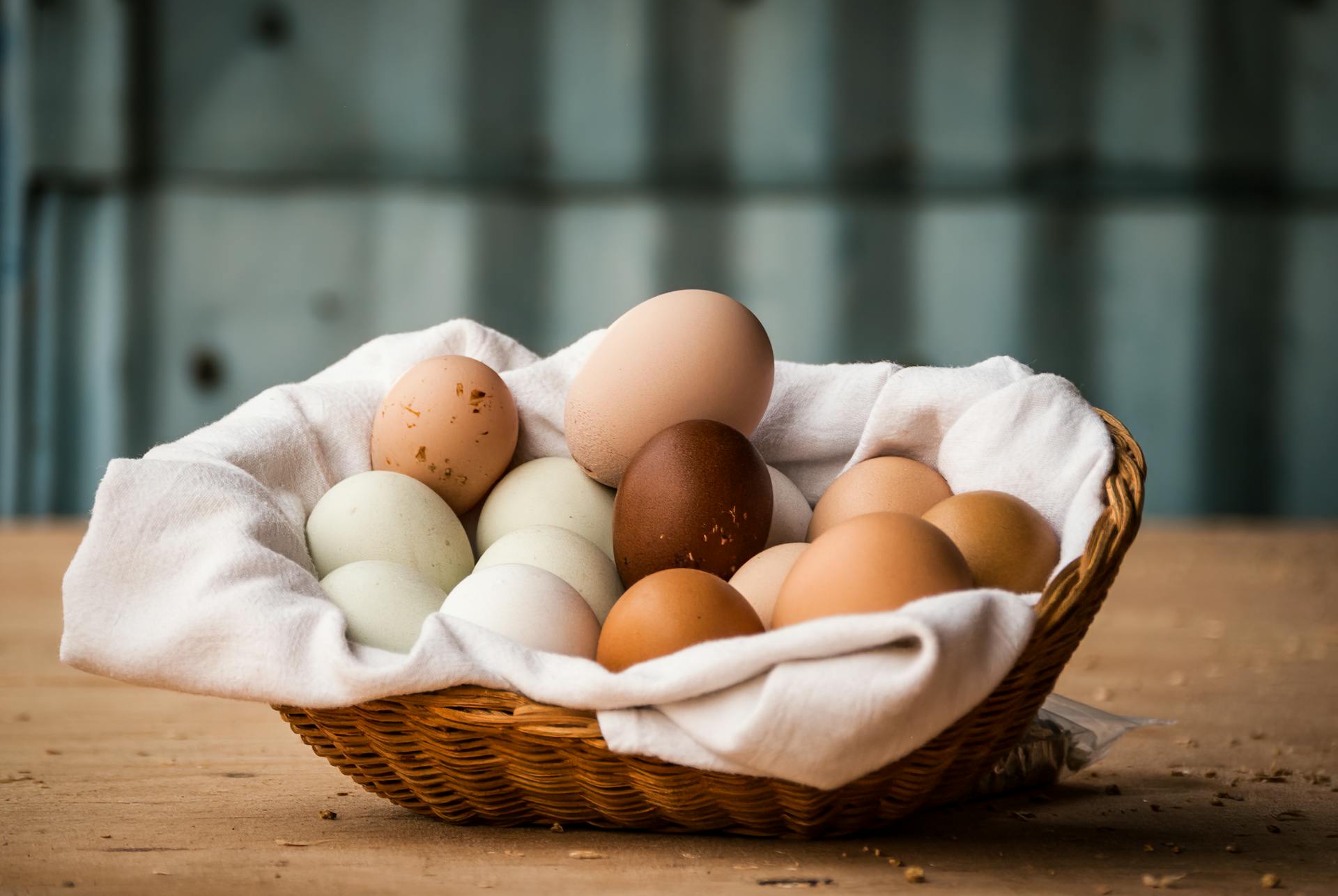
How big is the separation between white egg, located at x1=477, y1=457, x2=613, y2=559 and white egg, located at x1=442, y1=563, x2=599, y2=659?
15 cm

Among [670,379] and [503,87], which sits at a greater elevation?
[503,87]

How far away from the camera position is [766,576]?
0.87 meters

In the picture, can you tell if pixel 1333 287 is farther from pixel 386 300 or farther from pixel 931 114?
pixel 386 300

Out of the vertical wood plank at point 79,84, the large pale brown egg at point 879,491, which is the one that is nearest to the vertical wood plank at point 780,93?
the vertical wood plank at point 79,84

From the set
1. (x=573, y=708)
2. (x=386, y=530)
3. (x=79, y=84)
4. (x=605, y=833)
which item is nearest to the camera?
(x=573, y=708)

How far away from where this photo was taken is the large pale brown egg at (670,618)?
76 cm

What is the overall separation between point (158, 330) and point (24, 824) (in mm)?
2889

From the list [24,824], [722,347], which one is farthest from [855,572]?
[24,824]

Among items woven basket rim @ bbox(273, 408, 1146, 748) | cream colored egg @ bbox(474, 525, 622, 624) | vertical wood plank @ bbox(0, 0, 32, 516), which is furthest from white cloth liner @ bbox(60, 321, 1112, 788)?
vertical wood plank @ bbox(0, 0, 32, 516)

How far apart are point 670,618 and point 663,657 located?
4cm

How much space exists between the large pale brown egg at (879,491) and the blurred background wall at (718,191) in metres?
2.54

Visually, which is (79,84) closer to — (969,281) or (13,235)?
(13,235)

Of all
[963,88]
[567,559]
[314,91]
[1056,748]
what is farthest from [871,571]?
[314,91]

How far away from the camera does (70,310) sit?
3.47 metres
